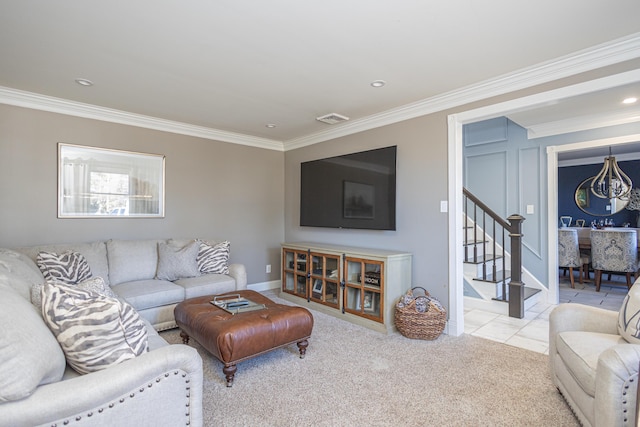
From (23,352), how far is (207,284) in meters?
2.32

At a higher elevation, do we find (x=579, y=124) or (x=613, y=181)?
(x=579, y=124)

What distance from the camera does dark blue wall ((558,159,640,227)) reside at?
6.45m

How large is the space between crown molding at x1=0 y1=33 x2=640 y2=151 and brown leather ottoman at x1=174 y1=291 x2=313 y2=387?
2.32 m

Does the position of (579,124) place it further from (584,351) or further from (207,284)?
(207,284)

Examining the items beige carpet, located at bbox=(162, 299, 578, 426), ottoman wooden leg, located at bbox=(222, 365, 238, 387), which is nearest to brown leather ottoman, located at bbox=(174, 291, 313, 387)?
ottoman wooden leg, located at bbox=(222, 365, 238, 387)

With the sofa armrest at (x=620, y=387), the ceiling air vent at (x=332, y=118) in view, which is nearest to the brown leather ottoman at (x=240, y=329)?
the sofa armrest at (x=620, y=387)

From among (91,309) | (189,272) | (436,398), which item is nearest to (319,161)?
(189,272)

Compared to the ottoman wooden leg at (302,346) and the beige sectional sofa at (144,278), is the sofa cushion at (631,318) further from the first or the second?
the beige sectional sofa at (144,278)

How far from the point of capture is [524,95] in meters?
2.68

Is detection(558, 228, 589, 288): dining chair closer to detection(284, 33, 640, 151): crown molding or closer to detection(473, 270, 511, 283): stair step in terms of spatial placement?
detection(473, 270, 511, 283): stair step

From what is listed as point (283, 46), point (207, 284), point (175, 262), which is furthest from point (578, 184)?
point (175, 262)

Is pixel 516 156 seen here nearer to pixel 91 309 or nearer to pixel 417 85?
pixel 417 85

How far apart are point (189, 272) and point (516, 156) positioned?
4.62m

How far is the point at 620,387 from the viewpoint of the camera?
1.37m
